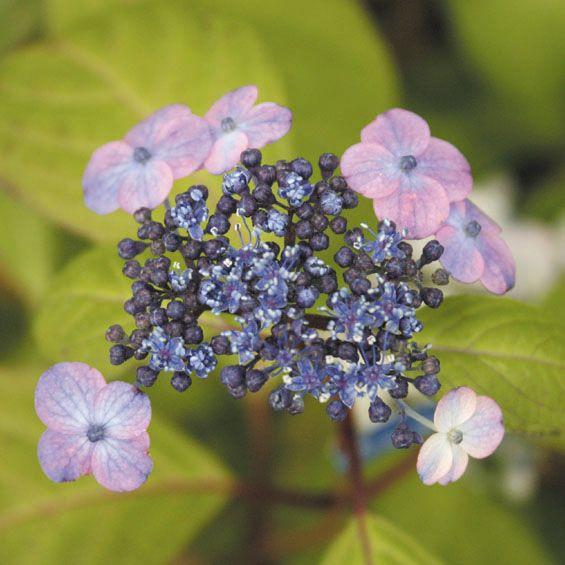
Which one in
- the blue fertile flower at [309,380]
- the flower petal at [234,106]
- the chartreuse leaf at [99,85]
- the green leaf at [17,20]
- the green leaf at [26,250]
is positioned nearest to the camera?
the blue fertile flower at [309,380]

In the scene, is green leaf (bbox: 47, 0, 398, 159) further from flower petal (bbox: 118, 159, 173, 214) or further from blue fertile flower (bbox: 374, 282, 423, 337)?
blue fertile flower (bbox: 374, 282, 423, 337)

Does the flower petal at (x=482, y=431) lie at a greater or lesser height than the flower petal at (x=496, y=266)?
lesser

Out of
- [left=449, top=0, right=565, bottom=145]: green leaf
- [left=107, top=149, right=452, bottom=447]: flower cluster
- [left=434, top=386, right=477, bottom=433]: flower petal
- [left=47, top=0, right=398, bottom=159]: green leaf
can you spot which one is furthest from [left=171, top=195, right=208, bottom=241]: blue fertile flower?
[left=449, top=0, right=565, bottom=145]: green leaf

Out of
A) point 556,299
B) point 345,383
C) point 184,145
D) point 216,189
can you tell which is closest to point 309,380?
point 345,383

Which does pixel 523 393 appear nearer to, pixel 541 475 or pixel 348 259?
pixel 348 259

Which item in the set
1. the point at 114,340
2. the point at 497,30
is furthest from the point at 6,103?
the point at 497,30

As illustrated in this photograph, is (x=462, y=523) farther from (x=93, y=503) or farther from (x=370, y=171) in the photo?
(x=370, y=171)

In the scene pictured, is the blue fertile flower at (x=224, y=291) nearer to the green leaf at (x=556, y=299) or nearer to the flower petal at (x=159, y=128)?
the flower petal at (x=159, y=128)

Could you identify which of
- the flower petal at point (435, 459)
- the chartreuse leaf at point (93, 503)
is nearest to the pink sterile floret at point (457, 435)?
the flower petal at point (435, 459)
